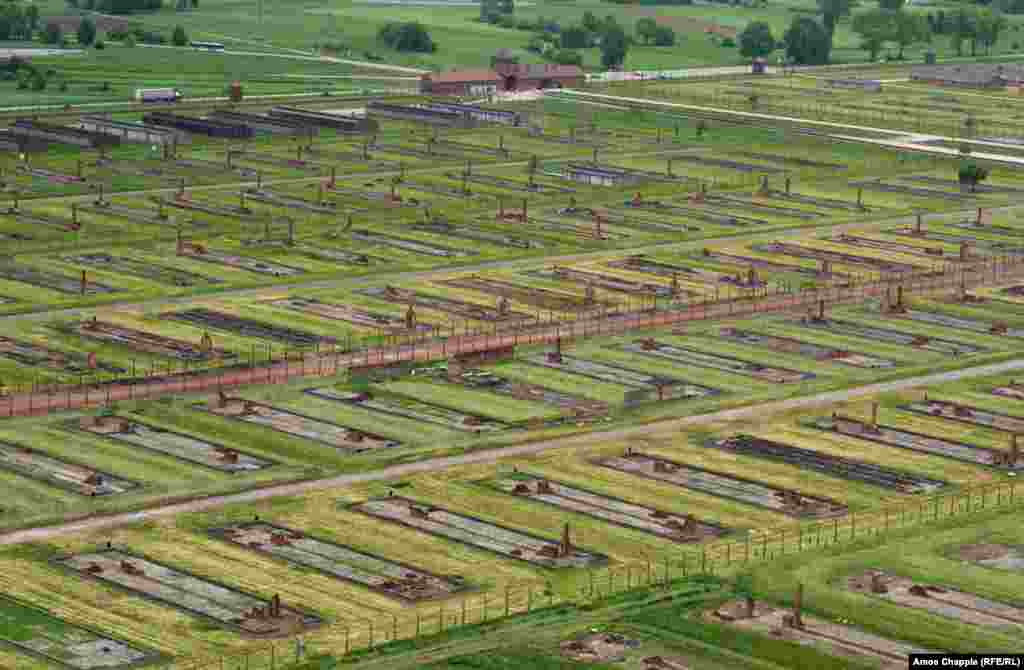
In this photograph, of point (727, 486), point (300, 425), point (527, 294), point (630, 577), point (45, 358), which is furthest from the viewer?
point (527, 294)

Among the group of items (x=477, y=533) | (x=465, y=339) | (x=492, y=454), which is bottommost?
(x=477, y=533)

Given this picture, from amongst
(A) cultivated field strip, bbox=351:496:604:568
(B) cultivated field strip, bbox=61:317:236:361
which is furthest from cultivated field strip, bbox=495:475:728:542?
(B) cultivated field strip, bbox=61:317:236:361

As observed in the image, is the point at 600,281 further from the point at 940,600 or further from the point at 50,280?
the point at 940,600

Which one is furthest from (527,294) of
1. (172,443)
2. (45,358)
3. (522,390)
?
(172,443)

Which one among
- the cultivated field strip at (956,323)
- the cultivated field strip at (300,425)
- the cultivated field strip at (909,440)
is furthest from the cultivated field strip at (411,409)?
the cultivated field strip at (956,323)

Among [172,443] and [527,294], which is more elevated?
[527,294]

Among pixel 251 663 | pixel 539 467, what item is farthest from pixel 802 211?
pixel 251 663
